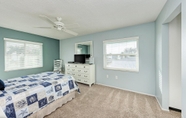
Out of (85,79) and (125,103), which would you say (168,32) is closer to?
(125,103)

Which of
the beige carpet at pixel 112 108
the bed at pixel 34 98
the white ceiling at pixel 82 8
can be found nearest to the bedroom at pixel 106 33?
the white ceiling at pixel 82 8

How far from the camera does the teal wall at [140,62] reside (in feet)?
8.87

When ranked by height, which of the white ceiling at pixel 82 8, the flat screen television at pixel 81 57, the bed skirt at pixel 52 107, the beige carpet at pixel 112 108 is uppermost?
the white ceiling at pixel 82 8

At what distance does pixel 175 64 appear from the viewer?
1876 millimetres

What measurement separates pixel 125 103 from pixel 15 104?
94.7 inches

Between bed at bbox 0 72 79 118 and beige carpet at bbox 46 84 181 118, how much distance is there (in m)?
0.22

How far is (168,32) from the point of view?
191 cm

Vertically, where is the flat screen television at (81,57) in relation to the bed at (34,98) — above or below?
above

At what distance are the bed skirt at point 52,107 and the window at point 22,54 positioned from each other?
283 cm

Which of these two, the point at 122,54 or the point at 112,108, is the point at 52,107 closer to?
the point at 112,108

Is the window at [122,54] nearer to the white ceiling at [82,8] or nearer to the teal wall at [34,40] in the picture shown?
the white ceiling at [82,8]

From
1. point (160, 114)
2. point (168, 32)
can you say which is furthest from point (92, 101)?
point (168, 32)

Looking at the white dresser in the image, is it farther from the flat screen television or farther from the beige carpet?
the beige carpet

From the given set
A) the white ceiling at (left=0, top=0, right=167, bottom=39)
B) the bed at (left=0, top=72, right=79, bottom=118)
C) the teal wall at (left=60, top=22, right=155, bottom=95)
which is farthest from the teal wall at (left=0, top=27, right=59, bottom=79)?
the teal wall at (left=60, top=22, right=155, bottom=95)
